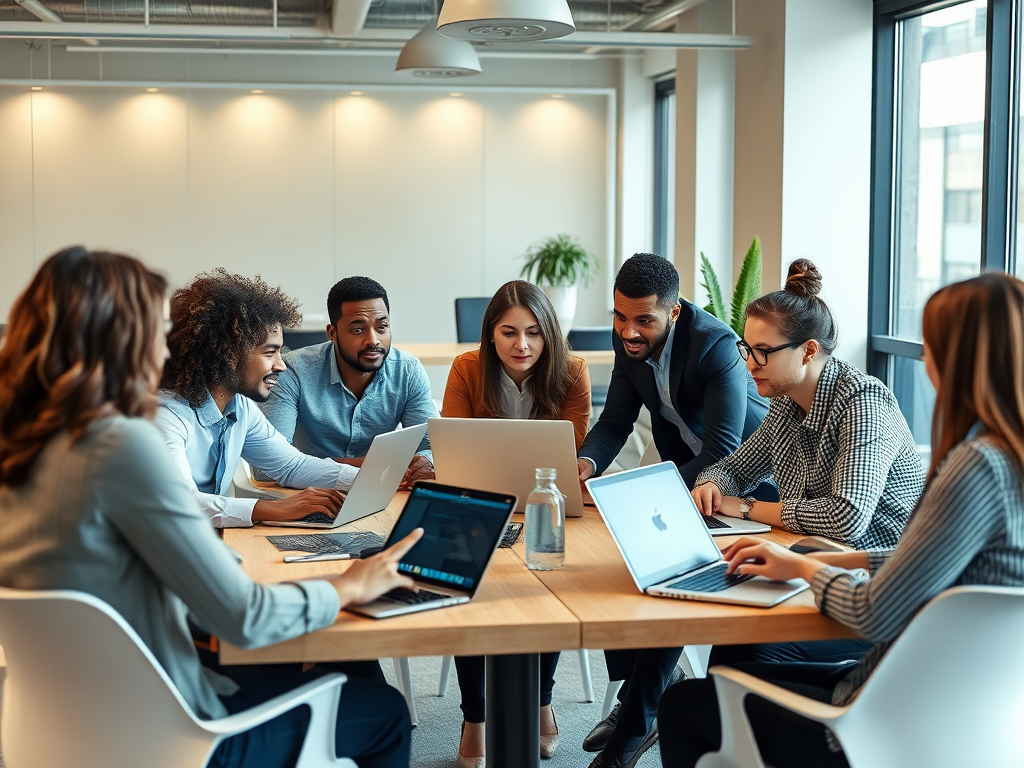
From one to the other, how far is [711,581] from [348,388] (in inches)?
65.2

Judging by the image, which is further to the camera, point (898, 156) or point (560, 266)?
point (560, 266)

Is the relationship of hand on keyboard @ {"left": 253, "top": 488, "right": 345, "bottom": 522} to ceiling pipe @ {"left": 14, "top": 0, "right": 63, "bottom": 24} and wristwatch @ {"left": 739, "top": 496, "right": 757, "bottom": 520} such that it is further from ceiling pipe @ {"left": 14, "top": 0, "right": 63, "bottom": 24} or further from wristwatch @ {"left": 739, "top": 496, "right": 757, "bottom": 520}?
ceiling pipe @ {"left": 14, "top": 0, "right": 63, "bottom": 24}

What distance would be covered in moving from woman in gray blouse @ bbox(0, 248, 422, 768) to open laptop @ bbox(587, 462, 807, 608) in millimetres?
620

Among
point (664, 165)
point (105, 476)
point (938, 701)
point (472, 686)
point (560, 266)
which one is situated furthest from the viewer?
point (664, 165)

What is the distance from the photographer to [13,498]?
4.98 ft

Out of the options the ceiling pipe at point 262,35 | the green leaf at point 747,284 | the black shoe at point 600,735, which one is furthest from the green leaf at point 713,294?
the black shoe at point 600,735

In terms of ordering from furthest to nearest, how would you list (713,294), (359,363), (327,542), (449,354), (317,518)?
1. (449,354)
2. (713,294)
3. (359,363)
4. (317,518)
5. (327,542)

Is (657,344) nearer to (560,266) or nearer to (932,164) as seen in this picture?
(932,164)

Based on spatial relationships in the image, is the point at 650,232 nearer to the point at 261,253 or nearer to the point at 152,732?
the point at 261,253

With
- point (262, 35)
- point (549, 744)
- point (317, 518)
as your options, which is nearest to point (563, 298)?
point (262, 35)

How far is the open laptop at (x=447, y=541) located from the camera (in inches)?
71.6

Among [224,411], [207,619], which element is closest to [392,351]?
[224,411]

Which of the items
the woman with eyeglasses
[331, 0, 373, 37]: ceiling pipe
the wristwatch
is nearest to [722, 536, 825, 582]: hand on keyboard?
the woman with eyeglasses

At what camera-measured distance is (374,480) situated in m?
2.45
